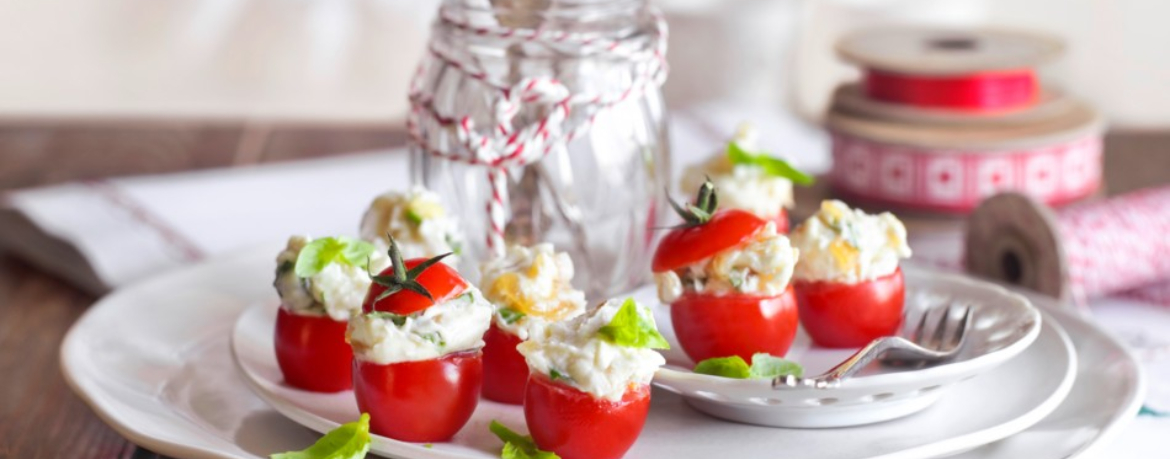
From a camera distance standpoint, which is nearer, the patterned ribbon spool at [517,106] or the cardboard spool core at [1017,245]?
the patterned ribbon spool at [517,106]

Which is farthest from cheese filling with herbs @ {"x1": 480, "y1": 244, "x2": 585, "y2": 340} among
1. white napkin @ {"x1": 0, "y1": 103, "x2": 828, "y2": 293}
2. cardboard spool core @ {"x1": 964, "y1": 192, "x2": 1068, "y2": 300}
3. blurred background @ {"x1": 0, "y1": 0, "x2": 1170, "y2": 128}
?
blurred background @ {"x1": 0, "y1": 0, "x2": 1170, "y2": 128}

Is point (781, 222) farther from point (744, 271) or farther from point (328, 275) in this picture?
point (328, 275)

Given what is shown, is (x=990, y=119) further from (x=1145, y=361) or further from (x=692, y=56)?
(x=692, y=56)

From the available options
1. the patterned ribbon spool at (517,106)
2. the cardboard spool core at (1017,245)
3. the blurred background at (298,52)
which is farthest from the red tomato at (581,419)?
the blurred background at (298,52)

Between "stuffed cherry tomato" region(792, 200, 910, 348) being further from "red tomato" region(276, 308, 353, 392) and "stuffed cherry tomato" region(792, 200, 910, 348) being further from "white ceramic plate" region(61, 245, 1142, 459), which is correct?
"red tomato" region(276, 308, 353, 392)

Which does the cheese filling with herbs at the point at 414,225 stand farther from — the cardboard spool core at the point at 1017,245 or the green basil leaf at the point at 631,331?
the cardboard spool core at the point at 1017,245

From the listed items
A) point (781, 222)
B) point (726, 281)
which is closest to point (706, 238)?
point (726, 281)

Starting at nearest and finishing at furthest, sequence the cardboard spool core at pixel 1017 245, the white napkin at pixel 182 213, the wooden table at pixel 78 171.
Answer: the wooden table at pixel 78 171, the cardboard spool core at pixel 1017 245, the white napkin at pixel 182 213

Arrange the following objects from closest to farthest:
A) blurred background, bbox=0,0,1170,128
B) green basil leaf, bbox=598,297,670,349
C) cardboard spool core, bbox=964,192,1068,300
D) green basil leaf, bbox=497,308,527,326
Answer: green basil leaf, bbox=598,297,670,349, green basil leaf, bbox=497,308,527,326, cardboard spool core, bbox=964,192,1068,300, blurred background, bbox=0,0,1170,128
